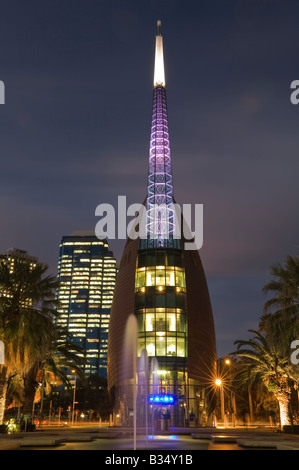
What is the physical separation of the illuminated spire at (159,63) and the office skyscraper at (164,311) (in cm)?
1109

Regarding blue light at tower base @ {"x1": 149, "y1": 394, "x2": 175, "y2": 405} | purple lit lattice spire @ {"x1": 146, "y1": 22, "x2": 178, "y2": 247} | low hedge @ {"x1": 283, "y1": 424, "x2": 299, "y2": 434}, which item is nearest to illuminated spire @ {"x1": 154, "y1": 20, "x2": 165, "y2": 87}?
purple lit lattice spire @ {"x1": 146, "y1": 22, "x2": 178, "y2": 247}

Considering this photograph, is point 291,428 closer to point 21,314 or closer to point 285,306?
point 285,306

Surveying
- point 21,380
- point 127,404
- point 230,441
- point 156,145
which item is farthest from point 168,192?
point 230,441

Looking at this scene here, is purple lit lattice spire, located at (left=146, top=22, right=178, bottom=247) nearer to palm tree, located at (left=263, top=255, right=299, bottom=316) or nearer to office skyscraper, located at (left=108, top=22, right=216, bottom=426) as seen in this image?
office skyscraper, located at (left=108, top=22, right=216, bottom=426)

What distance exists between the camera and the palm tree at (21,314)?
25.2m

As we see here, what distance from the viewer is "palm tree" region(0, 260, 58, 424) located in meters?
25.2

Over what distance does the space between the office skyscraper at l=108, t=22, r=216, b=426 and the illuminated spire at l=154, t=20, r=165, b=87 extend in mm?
11093

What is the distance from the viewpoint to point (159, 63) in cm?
7994

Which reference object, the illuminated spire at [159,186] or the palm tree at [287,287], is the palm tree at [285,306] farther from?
the illuminated spire at [159,186]

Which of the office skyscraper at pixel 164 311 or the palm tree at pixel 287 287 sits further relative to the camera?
the office skyscraper at pixel 164 311

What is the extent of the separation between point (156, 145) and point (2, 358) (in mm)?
48247

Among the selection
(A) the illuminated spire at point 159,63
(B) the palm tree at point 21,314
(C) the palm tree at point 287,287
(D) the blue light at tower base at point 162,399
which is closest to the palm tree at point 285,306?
(C) the palm tree at point 287,287

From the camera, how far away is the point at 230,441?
23.4 metres

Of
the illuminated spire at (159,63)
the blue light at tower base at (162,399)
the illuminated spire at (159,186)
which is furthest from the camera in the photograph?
the illuminated spire at (159,63)
